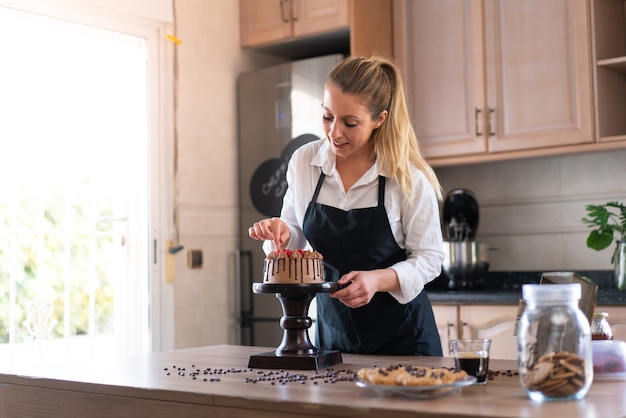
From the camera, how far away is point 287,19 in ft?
Answer: 13.0

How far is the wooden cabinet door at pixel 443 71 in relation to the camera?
360 centimetres

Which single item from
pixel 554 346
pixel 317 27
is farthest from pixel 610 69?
pixel 554 346

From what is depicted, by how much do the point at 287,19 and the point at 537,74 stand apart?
1210 millimetres

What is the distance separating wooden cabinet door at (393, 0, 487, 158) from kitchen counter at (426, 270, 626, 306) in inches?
23.3

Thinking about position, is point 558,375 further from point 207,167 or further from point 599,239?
point 207,167

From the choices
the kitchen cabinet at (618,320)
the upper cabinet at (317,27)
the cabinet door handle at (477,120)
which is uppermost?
A: the upper cabinet at (317,27)

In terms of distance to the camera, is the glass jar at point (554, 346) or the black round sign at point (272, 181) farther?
the black round sign at point (272, 181)

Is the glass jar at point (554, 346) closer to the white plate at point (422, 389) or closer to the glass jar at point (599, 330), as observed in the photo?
the white plate at point (422, 389)

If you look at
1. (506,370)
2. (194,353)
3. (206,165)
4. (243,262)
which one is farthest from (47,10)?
(506,370)

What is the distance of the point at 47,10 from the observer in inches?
132

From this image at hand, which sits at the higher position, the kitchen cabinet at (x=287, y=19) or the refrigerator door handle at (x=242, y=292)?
the kitchen cabinet at (x=287, y=19)

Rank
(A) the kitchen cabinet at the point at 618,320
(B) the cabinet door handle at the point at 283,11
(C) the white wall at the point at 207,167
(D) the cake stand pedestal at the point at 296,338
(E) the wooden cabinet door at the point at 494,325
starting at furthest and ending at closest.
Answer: (B) the cabinet door handle at the point at 283,11 < (C) the white wall at the point at 207,167 < (E) the wooden cabinet door at the point at 494,325 < (A) the kitchen cabinet at the point at 618,320 < (D) the cake stand pedestal at the point at 296,338

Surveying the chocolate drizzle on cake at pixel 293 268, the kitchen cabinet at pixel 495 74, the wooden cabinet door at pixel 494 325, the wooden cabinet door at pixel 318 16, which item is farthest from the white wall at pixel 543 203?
the chocolate drizzle on cake at pixel 293 268

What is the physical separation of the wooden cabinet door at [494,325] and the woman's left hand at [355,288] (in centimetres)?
137
